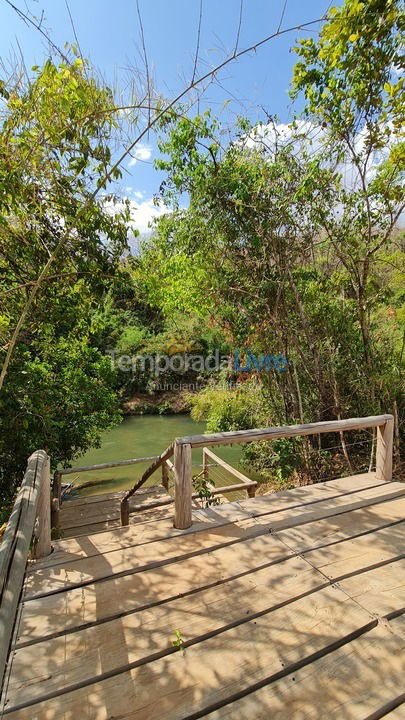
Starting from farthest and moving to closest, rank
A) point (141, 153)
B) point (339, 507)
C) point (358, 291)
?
point (358, 291) < point (339, 507) < point (141, 153)

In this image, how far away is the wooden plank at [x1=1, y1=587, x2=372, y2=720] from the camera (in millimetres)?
928

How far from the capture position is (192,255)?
421 centimetres

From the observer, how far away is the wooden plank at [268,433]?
6.09ft

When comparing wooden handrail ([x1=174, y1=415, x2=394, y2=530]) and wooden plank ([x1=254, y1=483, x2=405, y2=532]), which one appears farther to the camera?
wooden plank ([x1=254, y1=483, x2=405, y2=532])

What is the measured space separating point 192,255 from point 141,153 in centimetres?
231

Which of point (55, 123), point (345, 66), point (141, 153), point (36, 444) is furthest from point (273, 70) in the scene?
point (36, 444)

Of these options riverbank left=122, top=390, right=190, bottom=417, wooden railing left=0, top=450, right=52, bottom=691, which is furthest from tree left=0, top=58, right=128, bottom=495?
riverbank left=122, top=390, right=190, bottom=417

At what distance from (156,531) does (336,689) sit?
1.10 meters

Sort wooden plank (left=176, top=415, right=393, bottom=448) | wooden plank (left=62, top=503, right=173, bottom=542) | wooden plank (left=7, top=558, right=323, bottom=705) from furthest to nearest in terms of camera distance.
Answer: wooden plank (left=62, top=503, right=173, bottom=542), wooden plank (left=176, top=415, right=393, bottom=448), wooden plank (left=7, top=558, right=323, bottom=705)

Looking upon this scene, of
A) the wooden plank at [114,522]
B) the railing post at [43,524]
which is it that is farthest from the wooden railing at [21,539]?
the wooden plank at [114,522]

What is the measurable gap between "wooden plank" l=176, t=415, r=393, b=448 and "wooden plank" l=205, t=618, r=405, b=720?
3.33 ft

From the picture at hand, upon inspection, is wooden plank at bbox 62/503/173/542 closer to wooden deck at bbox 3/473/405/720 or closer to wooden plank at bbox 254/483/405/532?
wooden plank at bbox 254/483/405/532

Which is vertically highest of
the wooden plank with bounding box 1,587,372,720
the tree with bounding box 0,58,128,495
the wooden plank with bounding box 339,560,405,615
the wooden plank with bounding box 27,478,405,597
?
the tree with bounding box 0,58,128,495

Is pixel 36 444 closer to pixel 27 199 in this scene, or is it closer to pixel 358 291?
pixel 27 199
